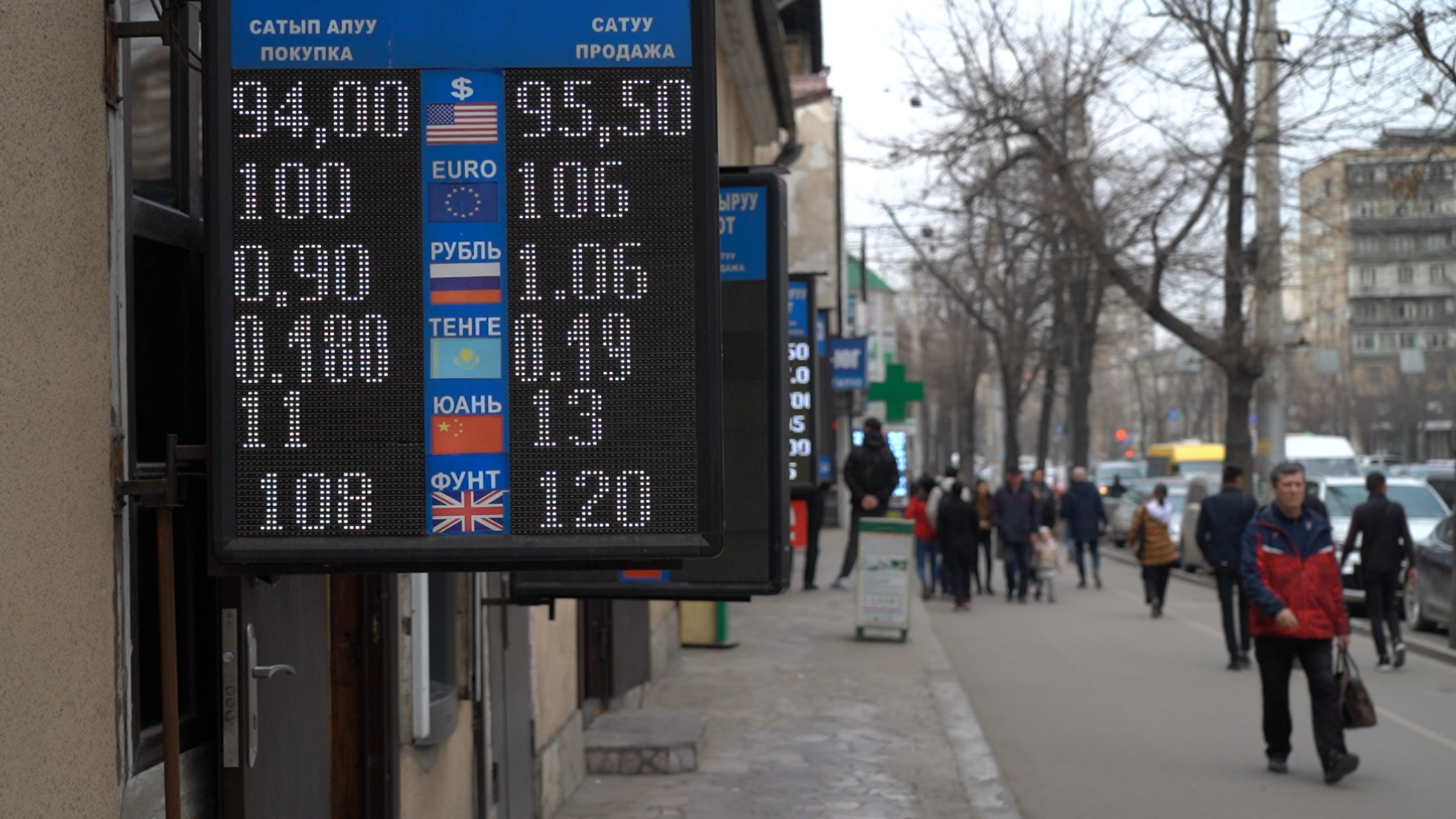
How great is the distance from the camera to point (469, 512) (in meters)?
3.70

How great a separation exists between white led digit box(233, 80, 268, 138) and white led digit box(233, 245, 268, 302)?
0.86 feet

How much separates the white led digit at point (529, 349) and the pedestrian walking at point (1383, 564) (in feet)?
40.8

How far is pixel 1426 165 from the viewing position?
1526 centimetres

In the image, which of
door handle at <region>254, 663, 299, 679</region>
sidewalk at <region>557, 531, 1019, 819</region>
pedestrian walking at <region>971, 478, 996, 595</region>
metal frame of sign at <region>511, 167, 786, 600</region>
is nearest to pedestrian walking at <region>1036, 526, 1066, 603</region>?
pedestrian walking at <region>971, 478, 996, 595</region>

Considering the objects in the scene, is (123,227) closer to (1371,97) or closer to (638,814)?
(638,814)

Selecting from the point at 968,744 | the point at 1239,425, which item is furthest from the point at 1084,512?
the point at 968,744

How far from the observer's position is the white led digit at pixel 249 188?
12.0ft

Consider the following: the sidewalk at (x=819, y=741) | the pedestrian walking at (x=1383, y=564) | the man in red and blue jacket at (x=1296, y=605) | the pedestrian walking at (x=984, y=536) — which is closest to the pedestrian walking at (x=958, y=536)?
the pedestrian walking at (x=984, y=536)

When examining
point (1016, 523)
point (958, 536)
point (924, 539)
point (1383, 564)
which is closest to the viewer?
point (1383, 564)

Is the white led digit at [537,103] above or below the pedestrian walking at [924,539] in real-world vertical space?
above

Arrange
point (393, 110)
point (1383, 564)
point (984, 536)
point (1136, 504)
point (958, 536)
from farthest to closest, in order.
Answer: point (1136, 504) → point (984, 536) → point (958, 536) → point (1383, 564) → point (393, 110)

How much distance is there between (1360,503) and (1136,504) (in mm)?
16612

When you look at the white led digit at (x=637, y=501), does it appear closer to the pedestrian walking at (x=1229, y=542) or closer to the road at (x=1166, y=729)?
the road at (x=1166, y=729)

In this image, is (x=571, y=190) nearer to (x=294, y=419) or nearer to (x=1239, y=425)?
(x=294, y=419)
